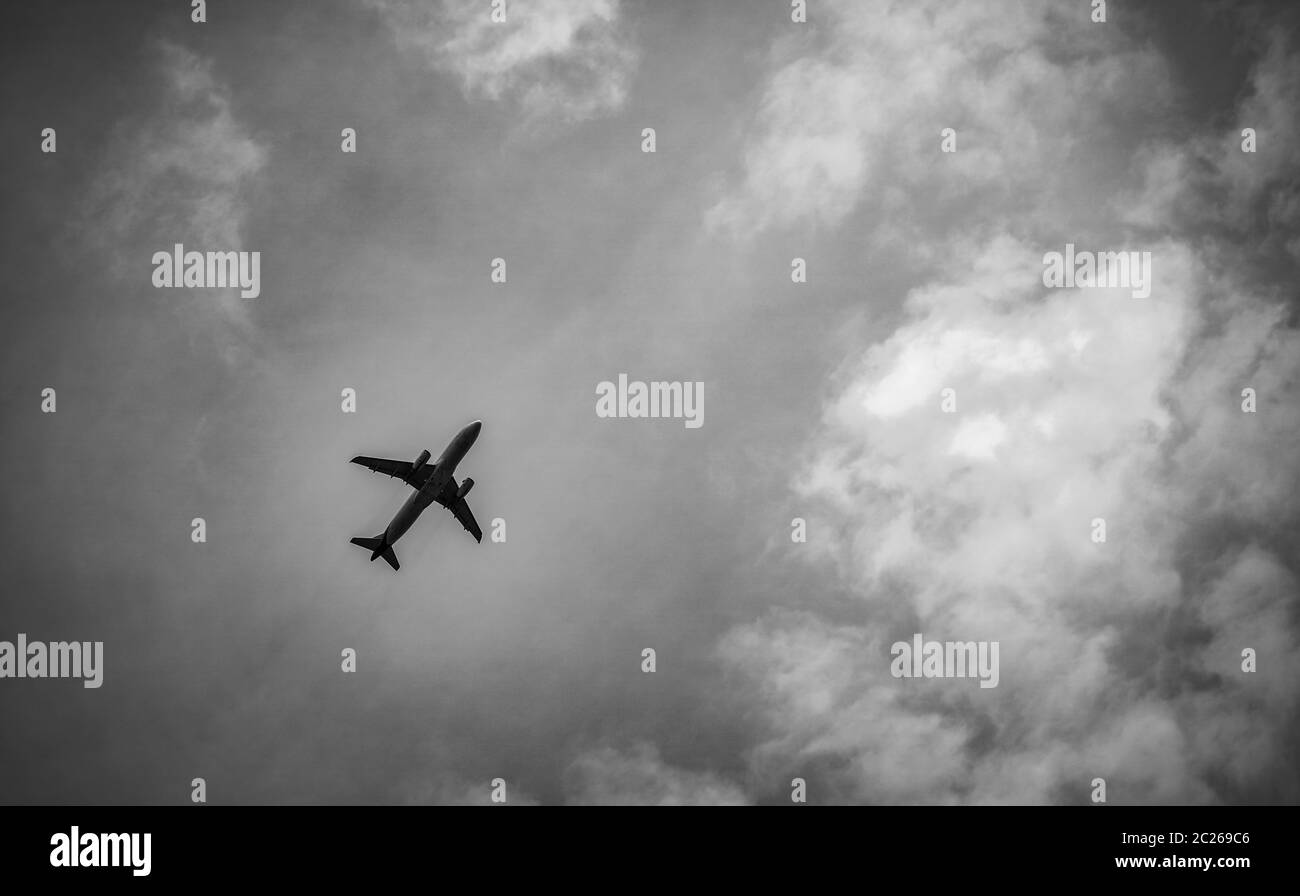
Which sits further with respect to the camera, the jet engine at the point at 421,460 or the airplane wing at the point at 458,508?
the airplane wing at the point at 458,508

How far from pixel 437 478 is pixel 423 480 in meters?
1.28

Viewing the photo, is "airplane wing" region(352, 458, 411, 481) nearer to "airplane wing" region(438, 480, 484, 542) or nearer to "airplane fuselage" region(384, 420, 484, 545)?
"airplane fuselage" region(384, 420, 484, 545)

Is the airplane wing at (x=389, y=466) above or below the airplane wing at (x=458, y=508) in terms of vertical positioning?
above

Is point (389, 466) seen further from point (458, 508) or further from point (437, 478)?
point (458, 508)

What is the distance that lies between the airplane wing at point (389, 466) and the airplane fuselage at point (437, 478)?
6.63 feet

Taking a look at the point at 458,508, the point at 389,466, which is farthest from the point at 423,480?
the point at 458,508

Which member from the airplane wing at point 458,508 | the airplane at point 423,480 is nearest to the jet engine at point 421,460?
the airplane at point 423,480

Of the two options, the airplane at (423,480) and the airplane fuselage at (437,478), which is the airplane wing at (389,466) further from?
the airplane fuselage at (437,478)

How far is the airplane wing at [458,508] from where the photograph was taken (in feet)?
248

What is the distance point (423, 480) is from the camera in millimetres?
71750

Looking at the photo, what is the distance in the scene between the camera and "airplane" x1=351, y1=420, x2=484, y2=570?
71000mm
